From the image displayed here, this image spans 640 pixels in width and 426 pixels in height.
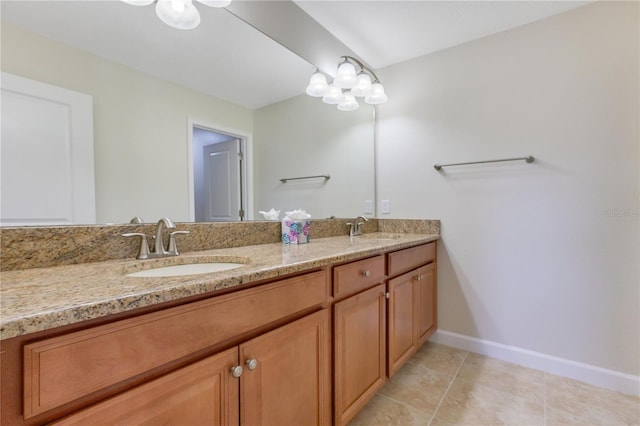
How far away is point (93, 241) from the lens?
0.97 metres

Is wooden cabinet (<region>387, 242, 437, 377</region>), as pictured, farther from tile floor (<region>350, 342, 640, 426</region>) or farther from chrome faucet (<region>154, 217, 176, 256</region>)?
chrome faucet (<region>154, 217, 176, 256</region>)

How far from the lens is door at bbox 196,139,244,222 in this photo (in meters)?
1.33

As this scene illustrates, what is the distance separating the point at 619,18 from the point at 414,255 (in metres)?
1.73

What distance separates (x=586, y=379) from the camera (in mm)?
1677

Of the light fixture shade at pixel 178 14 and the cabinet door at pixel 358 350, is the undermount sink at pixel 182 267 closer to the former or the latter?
the cabinet door at pixel 358 350

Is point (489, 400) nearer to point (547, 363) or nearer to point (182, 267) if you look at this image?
point (547, 363)

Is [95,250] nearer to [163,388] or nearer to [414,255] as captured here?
[163,388]

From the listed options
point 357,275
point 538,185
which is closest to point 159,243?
point 357,275

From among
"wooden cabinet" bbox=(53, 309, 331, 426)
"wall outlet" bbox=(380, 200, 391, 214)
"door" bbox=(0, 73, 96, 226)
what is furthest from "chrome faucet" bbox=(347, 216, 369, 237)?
"door" bbox=(0, 73, 96, 226)

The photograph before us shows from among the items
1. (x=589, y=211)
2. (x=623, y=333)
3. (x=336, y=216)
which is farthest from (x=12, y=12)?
(x=623, y=333)

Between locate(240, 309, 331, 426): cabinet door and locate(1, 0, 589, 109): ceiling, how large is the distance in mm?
1117

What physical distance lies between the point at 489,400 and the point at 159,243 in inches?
70.4

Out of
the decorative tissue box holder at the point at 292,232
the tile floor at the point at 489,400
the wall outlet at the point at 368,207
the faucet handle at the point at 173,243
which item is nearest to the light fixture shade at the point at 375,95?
A: the wall outlet at the point at 368,207

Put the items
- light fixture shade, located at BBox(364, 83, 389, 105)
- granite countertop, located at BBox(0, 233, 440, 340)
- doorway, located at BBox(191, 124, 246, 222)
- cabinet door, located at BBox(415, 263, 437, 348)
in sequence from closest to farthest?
granite countertop, located at BBox(0, 233, 440, 340) < doorway, located at BBox(191, 124, 246, 222) < cabinet door, located at BBox(415, 263, 437, 348) < light fixture shade, located at BBox(364, 83, 389, 105)
